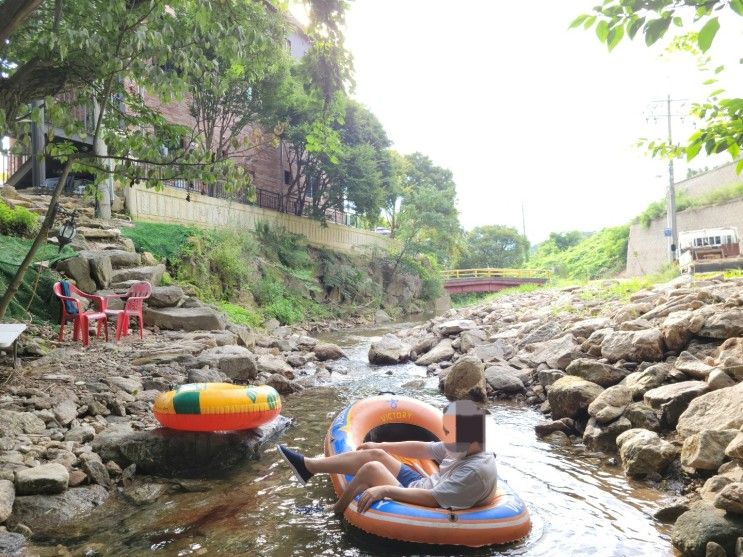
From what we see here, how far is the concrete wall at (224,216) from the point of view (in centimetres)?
1478

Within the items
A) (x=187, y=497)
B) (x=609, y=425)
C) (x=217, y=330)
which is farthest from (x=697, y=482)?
(x=217, y=330)

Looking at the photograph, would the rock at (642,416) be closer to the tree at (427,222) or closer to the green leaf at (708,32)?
the green leaf at (708,32)

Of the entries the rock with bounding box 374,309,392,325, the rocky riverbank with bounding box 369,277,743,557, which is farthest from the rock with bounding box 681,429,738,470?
the rock with bounding box 374,309,392,325

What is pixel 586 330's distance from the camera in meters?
8.28

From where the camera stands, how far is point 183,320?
962 centimetres

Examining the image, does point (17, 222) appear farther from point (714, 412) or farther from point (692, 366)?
point (714, 412)

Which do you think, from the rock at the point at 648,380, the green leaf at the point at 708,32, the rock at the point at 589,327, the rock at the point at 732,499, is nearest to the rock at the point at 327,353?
the rock at the point at 589,327

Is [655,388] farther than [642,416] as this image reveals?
Yes

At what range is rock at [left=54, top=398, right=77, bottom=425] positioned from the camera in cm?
474

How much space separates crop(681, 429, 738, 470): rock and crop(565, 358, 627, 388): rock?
2.06m

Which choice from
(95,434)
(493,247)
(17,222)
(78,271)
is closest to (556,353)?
(95,434)

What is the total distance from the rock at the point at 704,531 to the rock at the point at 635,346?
313cm

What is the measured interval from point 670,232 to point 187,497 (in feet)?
74.6

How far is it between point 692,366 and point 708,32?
4.48 metres
